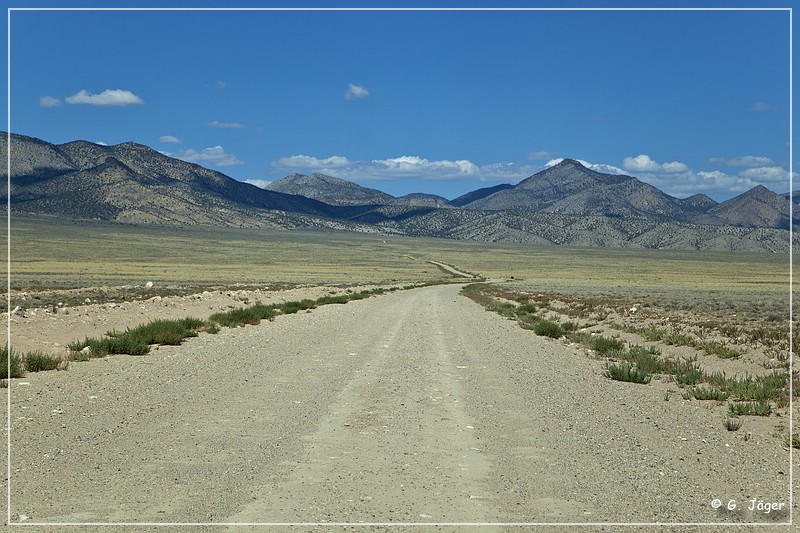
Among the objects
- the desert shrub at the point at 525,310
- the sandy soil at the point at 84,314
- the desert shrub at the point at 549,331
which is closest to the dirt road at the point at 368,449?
the sandy soil at the point at 84,314

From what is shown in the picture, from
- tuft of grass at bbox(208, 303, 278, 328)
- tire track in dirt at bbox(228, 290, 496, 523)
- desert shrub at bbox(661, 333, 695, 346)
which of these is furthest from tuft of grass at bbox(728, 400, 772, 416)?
tuft of grass at bbox(208, 303, 278, 328)

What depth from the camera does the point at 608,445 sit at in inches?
354

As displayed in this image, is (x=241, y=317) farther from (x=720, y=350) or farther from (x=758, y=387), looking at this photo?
(x=758, y=387)

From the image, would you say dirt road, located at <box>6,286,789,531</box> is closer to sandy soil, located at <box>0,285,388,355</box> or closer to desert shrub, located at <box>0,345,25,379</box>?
desert shrub, located at <box>0,345,25,379</box>

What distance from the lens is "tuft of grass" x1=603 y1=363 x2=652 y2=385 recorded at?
14.4 m

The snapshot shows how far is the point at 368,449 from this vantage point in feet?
27.8

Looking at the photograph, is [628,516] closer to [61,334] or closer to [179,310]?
[61,334]

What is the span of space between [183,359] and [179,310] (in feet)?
39.9

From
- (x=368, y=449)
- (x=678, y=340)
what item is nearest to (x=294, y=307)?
(x=678, y=340)

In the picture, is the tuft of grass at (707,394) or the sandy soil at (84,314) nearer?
the tuft of grass at (707,394)

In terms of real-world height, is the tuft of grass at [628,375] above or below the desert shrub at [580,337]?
above

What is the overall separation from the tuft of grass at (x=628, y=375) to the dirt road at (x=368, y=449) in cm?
33

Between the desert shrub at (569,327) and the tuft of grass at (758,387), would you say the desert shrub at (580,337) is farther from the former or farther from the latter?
the tuft of grass at (758,387)

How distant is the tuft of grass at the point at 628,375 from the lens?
47.1 feet
